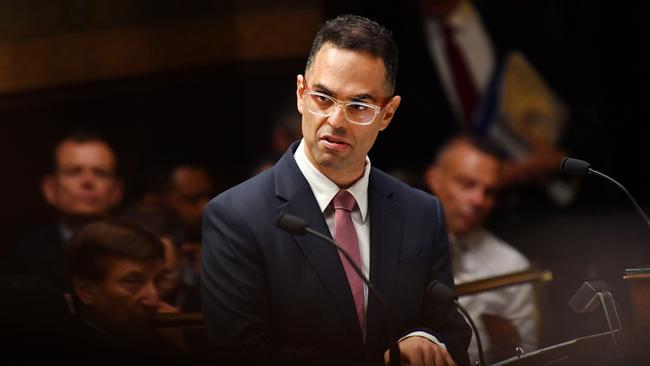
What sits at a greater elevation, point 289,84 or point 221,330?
point 289,84

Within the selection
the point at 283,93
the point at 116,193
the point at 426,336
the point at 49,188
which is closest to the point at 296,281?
the point at 426,336

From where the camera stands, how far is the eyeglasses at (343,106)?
2.56 m

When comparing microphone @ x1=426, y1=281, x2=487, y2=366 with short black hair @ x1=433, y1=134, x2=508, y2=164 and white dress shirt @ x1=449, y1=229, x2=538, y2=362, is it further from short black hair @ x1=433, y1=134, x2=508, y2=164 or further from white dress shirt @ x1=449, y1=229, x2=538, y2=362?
short black hair @ x1=433, y1=134, x2=508, y2=164

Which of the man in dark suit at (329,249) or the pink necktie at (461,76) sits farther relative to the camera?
the pink necktie at (461,76)

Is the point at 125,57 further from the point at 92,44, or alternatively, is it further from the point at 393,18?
the point at 393,18

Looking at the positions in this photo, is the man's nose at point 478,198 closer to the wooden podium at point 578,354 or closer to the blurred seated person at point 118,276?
the blurred seated person at point 118,276

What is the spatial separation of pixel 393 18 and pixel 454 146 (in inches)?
27.7

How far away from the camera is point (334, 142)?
2.58m

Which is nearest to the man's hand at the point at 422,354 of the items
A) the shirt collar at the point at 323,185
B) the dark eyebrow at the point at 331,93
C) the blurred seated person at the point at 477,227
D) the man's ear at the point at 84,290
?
the shirt collar at the point at 323,185

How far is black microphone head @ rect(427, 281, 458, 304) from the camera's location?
8.43 ft

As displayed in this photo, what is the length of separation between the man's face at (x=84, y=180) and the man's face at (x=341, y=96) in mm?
2119

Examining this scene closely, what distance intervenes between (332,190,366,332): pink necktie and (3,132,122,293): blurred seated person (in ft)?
6.49

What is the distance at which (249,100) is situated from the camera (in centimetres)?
566

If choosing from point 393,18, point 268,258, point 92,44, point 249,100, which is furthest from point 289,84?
point 268,258
